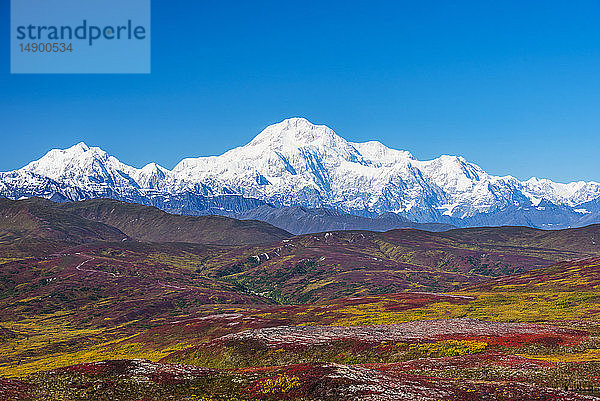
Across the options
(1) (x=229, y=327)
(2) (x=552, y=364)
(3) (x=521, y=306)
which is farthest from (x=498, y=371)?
(3) (x=521, y=306)

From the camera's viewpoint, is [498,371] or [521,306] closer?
[498,371]

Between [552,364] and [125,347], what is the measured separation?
413ft

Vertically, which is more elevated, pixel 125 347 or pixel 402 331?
pixel 402 331

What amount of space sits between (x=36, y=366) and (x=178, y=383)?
367ft

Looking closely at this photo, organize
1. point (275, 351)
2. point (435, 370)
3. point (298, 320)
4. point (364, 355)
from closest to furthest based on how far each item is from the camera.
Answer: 1. point (435, 370)
2. point (364, 355)
3. point (275, 351)
4. point (298, 320)

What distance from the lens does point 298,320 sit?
16200 cm

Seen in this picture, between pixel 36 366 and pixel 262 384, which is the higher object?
pixel 262 384

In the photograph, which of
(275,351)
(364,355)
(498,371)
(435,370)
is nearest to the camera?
(498,371)

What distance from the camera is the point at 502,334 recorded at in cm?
8775

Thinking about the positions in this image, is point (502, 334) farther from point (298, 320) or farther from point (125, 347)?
point (125, 347)

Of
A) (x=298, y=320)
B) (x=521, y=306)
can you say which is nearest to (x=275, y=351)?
(x=298, y=320)

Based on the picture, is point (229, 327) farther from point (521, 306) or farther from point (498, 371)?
point (498, 371)

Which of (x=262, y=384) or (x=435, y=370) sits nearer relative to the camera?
(x=262, y=384)

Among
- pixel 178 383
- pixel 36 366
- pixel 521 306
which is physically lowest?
pixel 36 366
